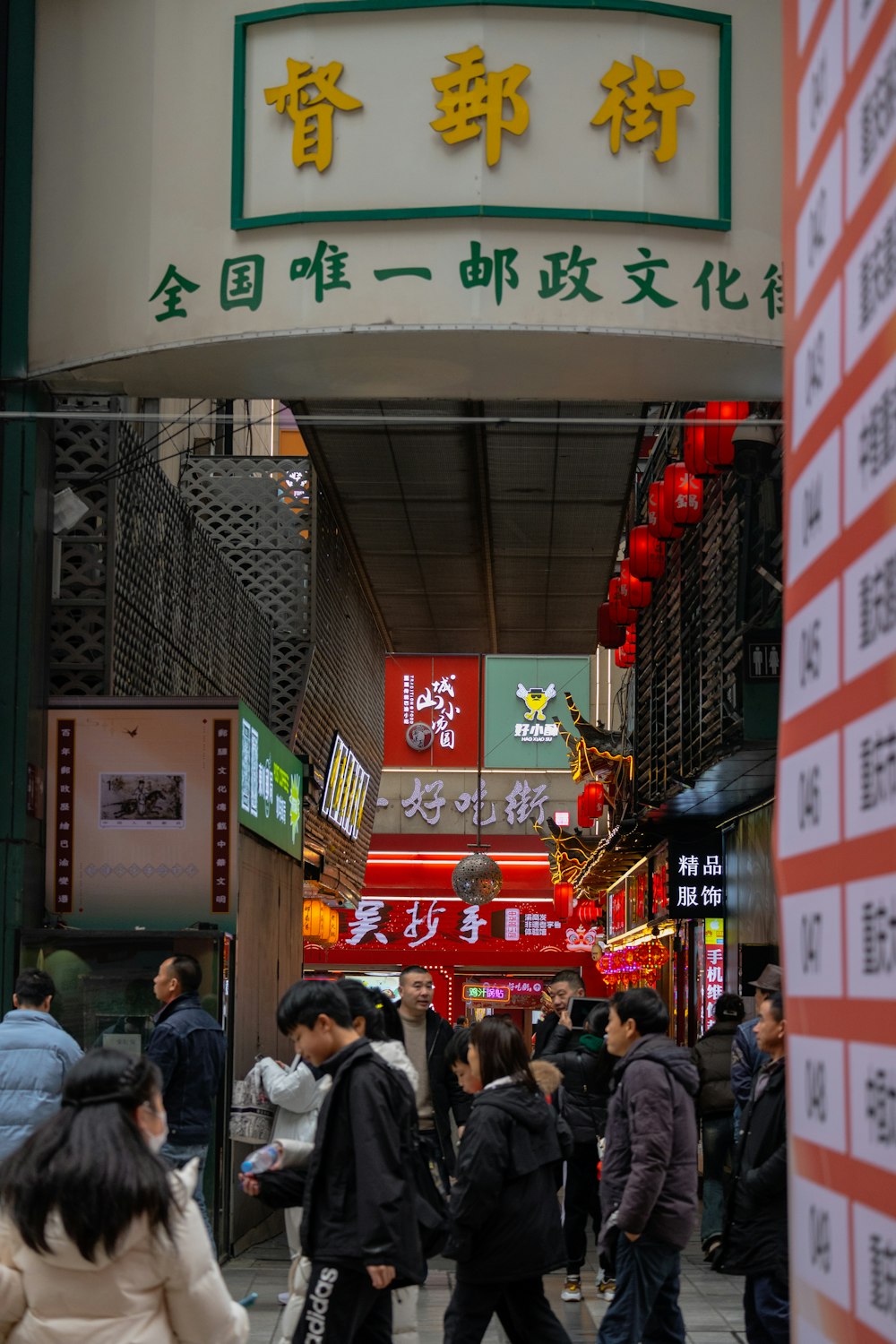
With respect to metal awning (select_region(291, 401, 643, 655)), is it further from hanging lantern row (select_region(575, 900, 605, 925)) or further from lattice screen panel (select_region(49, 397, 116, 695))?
hanging lantern row (select_region(575, 900, 605, 925))

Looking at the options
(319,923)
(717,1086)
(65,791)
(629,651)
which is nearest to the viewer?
(65,791)

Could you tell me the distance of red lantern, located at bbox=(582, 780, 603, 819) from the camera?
26.5 meters

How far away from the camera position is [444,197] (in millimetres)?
9070

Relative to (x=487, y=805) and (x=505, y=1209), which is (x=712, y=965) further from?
(x=487, y=805)

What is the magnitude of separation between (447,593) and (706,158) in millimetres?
10382

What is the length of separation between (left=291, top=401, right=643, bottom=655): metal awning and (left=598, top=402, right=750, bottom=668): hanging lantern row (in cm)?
34

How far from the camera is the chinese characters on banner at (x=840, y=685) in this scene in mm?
1835

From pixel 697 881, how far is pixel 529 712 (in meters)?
19.0

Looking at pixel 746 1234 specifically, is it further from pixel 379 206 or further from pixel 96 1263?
pixel 379 206

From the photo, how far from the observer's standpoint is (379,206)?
9.10 metres

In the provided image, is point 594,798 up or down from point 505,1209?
up

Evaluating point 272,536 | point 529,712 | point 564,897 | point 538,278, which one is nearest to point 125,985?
point 538,278

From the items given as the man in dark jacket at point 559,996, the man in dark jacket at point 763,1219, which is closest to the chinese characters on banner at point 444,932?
the man in dark jacket at point 559,996

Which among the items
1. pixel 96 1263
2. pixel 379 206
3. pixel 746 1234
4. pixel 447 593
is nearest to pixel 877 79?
pixel 96 1263
